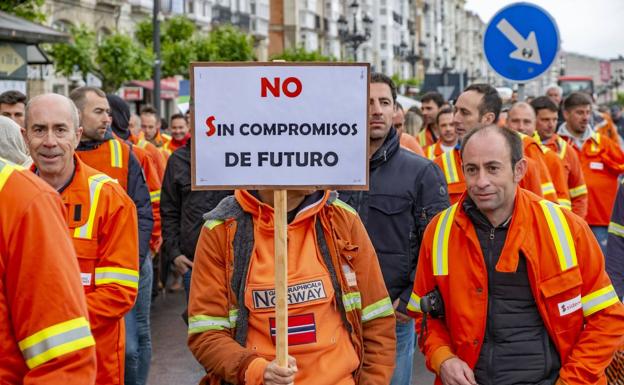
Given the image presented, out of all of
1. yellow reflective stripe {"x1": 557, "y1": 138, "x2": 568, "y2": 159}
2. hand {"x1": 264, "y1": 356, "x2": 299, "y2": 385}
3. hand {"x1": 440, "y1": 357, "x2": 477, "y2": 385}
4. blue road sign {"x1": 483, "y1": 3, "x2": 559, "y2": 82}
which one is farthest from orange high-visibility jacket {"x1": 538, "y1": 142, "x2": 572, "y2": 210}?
hand {"x1": 264, "y1": 356, "x2": 299, "y2": 385}

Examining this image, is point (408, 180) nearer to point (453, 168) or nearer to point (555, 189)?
point (453, 168)

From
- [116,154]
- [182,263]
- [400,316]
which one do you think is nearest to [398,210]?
[400,316]

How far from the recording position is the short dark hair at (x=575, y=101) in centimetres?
1009

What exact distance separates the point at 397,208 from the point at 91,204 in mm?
1507

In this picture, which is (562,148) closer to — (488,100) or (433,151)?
(433,151)

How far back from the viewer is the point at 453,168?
6.70 meters

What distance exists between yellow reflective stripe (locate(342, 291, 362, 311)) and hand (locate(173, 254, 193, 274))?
3160 millimetres

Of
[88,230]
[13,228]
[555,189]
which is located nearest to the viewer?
[13,228]

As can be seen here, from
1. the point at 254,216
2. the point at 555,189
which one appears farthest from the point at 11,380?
the point at 555,189

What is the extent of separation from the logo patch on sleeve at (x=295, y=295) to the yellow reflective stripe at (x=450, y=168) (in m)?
2.89

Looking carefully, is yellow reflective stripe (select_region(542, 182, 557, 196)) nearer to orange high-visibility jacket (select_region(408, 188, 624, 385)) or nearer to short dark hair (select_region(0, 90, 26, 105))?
orange high-visibility jacket (select_region(408, 188, 624, 385))

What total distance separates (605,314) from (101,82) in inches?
953

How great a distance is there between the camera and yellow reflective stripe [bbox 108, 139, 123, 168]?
6.54 m

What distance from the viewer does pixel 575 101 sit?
10.2 metres
